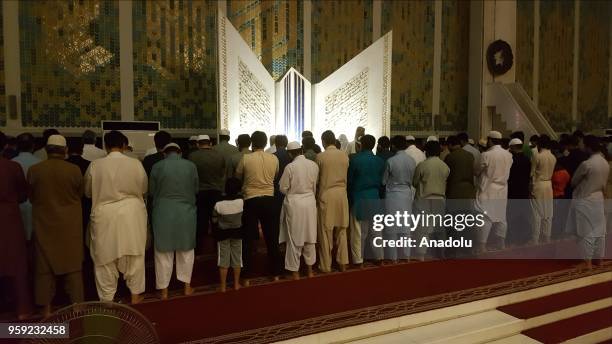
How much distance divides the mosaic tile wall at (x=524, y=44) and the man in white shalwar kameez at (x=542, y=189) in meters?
6.04

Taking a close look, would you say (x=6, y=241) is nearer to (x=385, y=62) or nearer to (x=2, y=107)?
(x=2, y=107)

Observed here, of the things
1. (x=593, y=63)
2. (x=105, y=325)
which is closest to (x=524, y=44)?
(x=593, y=63)

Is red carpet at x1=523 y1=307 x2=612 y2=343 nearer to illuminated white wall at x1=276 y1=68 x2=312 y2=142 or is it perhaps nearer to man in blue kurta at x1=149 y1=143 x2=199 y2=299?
man in blue kurta at x1=149 y1=143 x2=199 y2=299

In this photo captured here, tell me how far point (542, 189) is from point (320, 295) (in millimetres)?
3330

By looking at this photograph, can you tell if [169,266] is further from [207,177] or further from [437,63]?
[437,63]

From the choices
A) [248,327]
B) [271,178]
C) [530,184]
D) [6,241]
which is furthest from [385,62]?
[6,241]

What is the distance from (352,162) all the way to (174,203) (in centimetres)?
183

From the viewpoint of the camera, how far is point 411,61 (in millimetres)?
10188

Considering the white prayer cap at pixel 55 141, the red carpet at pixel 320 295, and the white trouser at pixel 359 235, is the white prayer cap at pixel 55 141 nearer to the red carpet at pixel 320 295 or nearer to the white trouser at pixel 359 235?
the red carpet at pixel 320 295

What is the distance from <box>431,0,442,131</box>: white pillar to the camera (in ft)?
34.2

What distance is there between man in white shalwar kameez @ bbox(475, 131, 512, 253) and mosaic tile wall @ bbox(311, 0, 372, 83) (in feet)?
14.9

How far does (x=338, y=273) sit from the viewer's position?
15.4 ft

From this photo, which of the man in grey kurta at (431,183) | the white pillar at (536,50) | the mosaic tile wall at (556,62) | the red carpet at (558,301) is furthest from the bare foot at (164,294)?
the mosaic tile wall at (556,62)

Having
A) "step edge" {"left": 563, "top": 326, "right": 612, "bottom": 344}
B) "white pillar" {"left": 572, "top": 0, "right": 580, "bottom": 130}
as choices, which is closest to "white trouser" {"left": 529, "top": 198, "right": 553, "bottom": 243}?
"step edge" {"left": 563, "top": 326, "right": 612, "bottom": 344}
